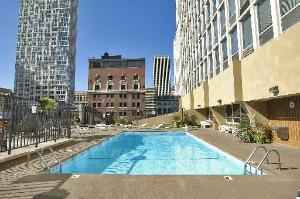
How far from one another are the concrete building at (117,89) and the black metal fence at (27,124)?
60061 millimetres

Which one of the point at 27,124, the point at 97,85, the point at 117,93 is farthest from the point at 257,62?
Answer: the point at 97,85

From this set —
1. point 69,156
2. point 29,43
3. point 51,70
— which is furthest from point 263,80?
point 29,43

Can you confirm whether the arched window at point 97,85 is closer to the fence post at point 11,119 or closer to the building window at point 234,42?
the building window at point 234,42

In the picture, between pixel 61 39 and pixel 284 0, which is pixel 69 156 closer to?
pixel 284 0

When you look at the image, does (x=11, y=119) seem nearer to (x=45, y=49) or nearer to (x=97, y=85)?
(x=97, y=85)

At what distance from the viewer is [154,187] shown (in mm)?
5711

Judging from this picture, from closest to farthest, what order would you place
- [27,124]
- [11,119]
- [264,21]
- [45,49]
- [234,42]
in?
[11,119] < [27,124] < [264,21] < [234,42] < [45,49]

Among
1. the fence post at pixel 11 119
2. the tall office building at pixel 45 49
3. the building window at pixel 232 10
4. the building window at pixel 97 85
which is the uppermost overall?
the tall office building at pixel 45 49

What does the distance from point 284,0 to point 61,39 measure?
433 feet

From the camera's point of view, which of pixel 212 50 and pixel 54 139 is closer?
pixel 54 139

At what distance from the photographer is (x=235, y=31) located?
19922 millimetres

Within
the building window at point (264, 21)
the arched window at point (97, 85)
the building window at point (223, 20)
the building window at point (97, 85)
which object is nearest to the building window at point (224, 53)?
the building window at point (223, 20)

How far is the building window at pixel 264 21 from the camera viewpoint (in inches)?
557

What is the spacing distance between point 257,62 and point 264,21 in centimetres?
245
